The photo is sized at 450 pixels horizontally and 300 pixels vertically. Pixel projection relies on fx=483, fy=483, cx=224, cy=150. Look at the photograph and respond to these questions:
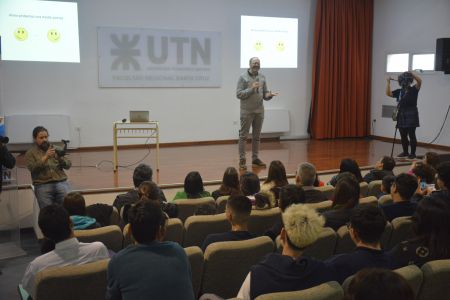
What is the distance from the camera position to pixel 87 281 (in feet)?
7.01

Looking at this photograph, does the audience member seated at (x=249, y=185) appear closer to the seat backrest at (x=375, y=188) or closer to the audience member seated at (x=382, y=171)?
the seat backrest at (x=375, y=188)

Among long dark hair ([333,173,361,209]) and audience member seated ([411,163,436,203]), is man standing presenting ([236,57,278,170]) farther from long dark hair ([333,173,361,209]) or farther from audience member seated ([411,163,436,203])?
long dark hair ([333,173,361,209])

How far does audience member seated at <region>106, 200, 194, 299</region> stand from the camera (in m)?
1.84

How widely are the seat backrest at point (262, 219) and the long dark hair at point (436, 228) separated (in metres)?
1.03

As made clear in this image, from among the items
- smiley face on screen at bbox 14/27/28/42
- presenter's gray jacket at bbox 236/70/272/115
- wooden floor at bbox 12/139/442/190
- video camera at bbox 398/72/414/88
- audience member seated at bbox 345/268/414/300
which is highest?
smiley face on screen at bbox 14/27/28/42

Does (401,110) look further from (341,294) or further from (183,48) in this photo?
(341,294)

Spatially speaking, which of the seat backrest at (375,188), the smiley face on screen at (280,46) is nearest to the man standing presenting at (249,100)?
the seat backrest at (375,188)

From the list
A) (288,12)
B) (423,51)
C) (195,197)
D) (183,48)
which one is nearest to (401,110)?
(423,51)

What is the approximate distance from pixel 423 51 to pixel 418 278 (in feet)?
26.4

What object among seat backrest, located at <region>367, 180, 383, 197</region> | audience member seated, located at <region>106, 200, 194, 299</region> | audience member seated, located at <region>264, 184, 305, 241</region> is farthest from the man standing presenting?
audience member seated, located at <region>106, 200, 194, 299</region>

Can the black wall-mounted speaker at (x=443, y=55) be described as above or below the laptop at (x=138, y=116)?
above

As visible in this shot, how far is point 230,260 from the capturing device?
2.44 m

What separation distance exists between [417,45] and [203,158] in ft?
15.7

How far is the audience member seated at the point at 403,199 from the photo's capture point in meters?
3.14
